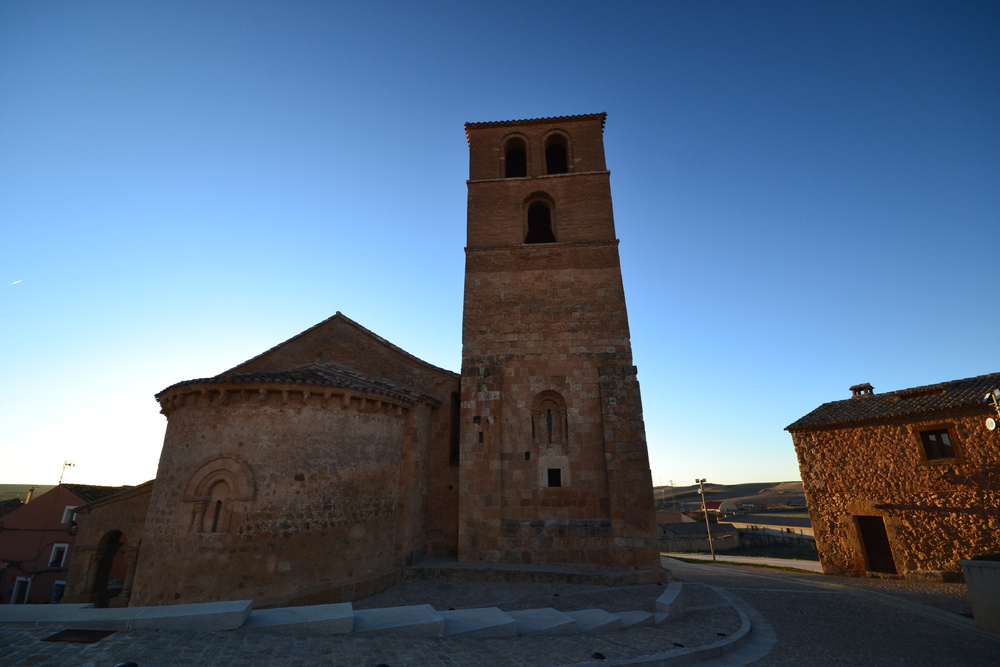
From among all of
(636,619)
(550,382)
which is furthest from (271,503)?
(550,382)

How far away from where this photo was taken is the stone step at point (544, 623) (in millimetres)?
6383

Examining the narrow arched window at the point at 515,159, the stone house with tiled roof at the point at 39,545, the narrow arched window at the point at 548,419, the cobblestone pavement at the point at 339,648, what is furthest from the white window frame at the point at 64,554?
the narrow arched window at the point at 515,159

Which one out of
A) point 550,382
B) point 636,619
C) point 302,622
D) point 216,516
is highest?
point 550,382

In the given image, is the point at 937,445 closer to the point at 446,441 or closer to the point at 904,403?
the point at 904,403

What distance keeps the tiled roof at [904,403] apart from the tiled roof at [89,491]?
32.5m

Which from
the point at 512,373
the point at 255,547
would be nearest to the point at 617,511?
the point at 512,373

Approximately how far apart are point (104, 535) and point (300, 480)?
38.3 feet

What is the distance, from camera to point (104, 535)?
52.4 feet

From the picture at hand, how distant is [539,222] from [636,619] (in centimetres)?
1399

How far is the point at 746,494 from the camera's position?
80.9 meters

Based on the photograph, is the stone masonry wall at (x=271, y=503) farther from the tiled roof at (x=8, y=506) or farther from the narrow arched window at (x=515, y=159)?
the tiled roof at (x=8, y=506)

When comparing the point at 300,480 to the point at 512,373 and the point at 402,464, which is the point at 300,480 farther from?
the point at 512,373

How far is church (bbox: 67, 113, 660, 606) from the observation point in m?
10.2

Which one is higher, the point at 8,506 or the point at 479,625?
the point at 8,506
